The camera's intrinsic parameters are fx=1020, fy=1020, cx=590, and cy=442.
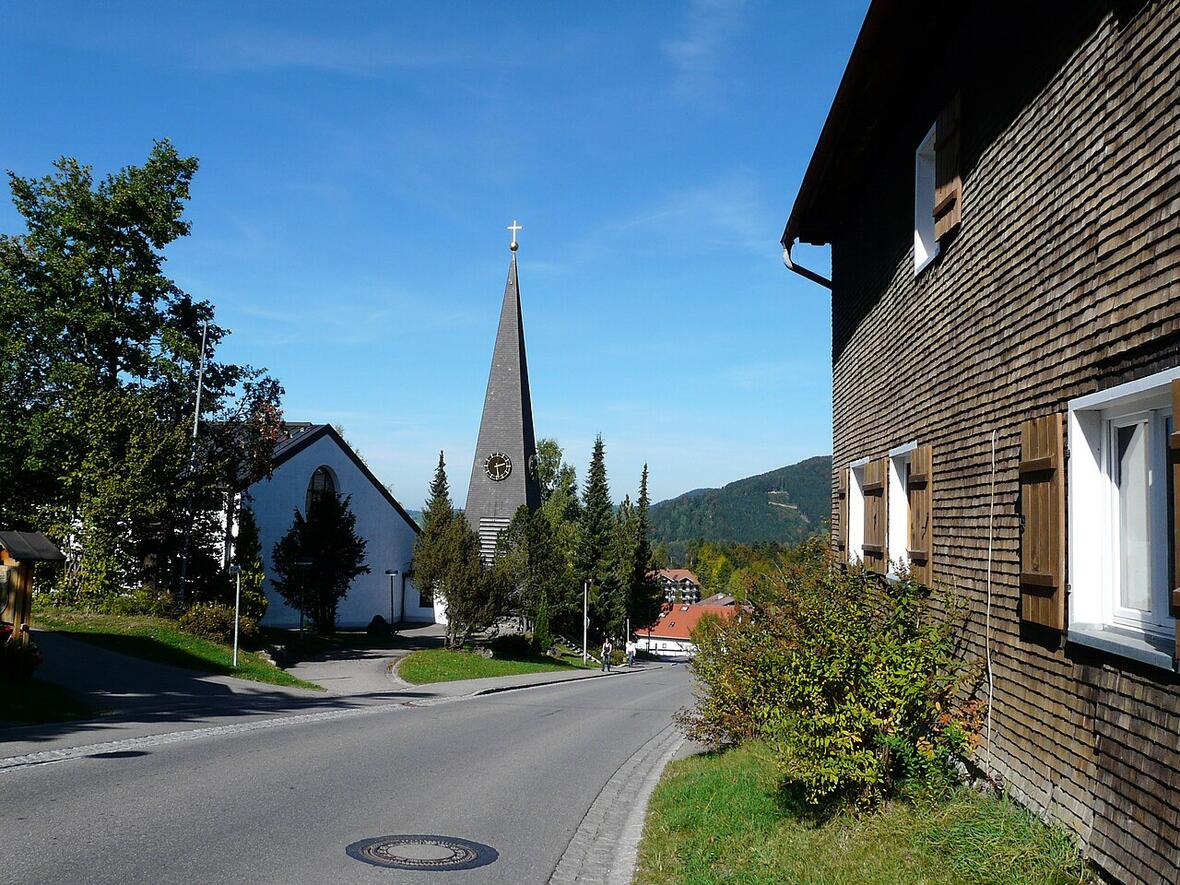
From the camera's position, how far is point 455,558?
38.3 m

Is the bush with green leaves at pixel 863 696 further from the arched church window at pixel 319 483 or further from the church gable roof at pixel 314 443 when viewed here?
the arched church window at pixel 319 483

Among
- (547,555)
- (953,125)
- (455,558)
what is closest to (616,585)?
(547,555)

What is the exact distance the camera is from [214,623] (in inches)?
1124

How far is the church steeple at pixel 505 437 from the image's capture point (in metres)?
67.2

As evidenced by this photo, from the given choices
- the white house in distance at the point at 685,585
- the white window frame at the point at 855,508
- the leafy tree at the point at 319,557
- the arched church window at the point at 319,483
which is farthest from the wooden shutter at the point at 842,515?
the white house in distance at the point at 685,585

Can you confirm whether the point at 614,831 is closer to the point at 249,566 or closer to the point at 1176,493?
the point at 1176,493

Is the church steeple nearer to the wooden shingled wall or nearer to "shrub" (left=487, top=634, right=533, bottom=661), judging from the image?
"shrub" (left=487, top=634, right=533, bottom=661)

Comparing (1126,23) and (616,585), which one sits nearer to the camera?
(1126,23)

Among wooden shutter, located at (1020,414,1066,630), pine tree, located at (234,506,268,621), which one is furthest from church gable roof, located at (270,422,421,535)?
wooden shutter, located at (1020,414,1066,630)

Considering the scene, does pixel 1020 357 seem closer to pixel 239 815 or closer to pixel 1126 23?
pixel 1126 23

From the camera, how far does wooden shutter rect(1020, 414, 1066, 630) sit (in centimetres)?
618

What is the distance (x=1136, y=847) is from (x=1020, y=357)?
3.46 metres

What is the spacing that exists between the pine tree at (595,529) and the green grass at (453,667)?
2872 cm

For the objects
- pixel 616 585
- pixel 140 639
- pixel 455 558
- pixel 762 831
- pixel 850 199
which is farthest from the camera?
pixel 616 585
